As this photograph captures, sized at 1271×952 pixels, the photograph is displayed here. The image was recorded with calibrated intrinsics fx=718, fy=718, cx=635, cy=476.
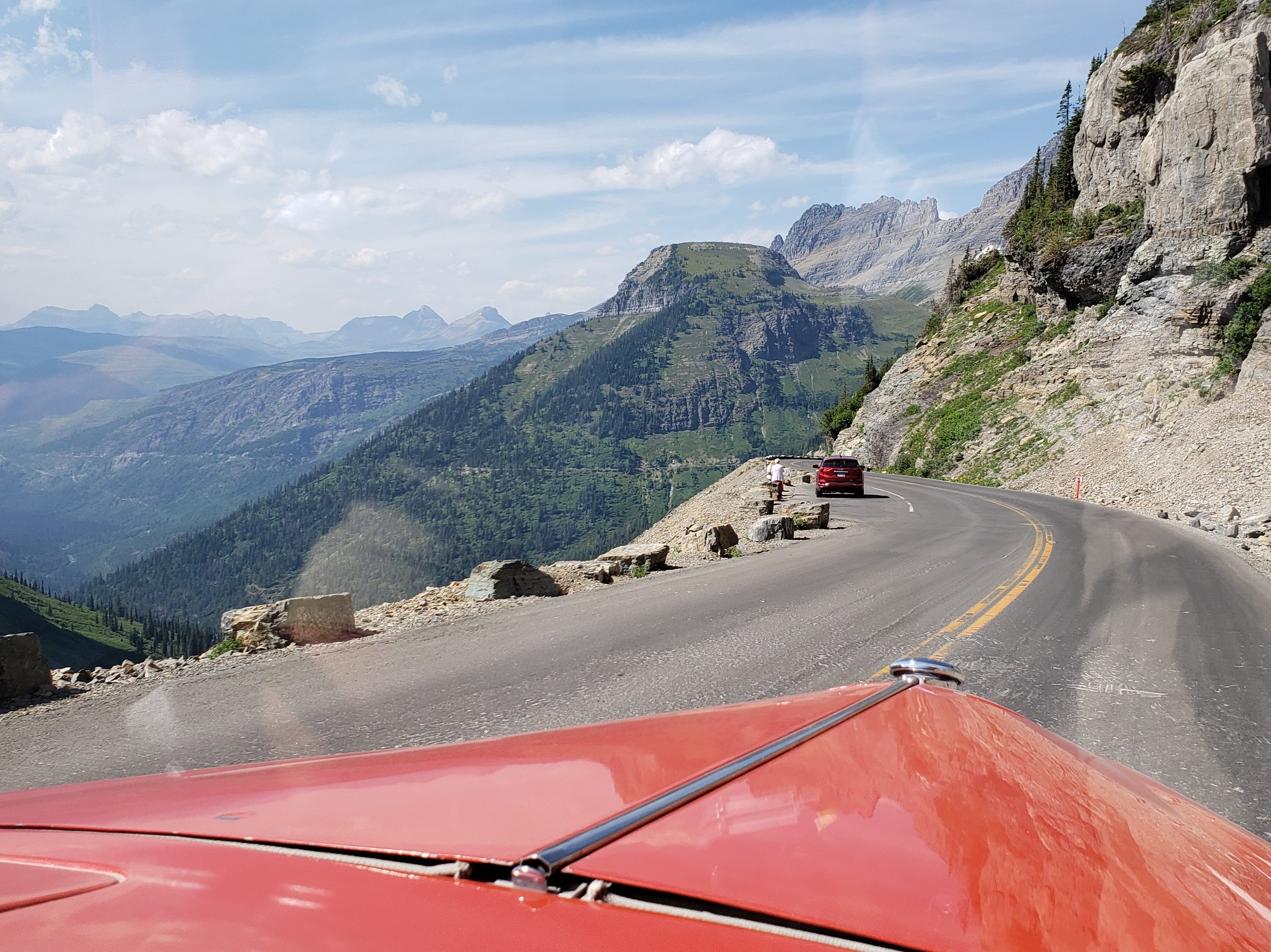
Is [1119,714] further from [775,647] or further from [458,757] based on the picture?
[458,757]

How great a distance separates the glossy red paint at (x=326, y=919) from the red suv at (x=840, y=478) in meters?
30.4

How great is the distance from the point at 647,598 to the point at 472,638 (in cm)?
283

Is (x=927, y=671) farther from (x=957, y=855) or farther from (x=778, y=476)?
(x=778, y=476)

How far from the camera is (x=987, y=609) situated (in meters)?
8.85

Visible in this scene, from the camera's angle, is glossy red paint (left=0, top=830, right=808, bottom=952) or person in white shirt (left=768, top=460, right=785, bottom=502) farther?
person in white shirt (left=768, top=460, right=785, bottom=502)

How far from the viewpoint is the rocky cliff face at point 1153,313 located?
87.8ft

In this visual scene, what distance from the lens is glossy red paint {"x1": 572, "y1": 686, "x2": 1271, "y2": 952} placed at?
1212 millimetres

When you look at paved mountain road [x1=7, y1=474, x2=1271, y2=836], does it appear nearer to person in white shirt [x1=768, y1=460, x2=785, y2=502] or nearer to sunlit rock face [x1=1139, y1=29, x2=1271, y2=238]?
person in white shirt [x1=768, y1=460, x2=785, y2=502]

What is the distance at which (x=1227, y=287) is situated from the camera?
98.1 feet

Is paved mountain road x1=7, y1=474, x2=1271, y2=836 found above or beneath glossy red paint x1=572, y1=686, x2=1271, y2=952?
beneath

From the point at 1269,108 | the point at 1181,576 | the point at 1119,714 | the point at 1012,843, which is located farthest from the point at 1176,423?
the point at 1012,843

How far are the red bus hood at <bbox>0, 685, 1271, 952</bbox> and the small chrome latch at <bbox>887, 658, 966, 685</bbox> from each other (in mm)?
465

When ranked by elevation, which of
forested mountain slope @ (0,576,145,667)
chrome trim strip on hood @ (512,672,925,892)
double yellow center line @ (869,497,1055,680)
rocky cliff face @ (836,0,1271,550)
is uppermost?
rocky cliff face @ (836,0,1271,550)

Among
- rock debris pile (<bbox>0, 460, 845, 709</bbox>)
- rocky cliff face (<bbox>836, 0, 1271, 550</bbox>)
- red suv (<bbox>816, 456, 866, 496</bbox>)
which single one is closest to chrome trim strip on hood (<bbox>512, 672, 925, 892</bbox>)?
rock debris pile (<bbox>0, 460, 845, 709</bbox>)
